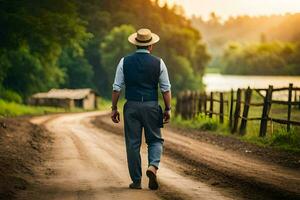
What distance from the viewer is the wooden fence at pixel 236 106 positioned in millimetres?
17111

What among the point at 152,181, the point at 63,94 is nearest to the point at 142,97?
the point at 152,181

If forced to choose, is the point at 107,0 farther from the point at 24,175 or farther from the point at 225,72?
the point at 225,72

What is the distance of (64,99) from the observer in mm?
62906

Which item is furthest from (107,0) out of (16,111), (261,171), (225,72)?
(225,72)

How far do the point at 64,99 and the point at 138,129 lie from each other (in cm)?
5558

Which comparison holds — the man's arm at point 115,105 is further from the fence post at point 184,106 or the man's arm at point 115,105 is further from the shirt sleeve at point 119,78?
the fence post at point 184,106

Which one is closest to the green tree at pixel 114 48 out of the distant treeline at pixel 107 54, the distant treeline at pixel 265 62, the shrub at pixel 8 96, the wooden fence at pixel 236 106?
the distant treeline at pixel 107 54

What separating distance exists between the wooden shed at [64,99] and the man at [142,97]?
168ft

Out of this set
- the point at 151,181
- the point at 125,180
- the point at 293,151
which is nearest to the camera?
the point at 151,181

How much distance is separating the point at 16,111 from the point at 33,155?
2732cm

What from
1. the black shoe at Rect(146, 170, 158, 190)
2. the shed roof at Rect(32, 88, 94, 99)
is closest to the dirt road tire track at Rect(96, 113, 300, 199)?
the black shoe at Rect(146, 170, 158, 190)

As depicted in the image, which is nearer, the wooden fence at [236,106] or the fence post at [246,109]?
the wooden fence at [236,106]

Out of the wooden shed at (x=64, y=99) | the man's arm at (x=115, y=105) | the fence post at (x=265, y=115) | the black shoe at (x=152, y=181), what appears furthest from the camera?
the wooden shed at (x=64, y=99)

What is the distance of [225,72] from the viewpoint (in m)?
182
